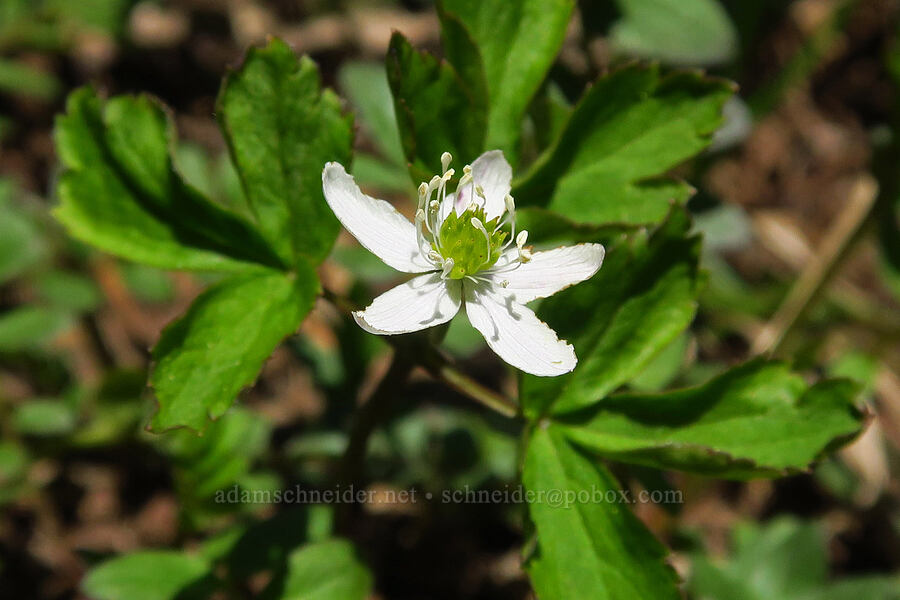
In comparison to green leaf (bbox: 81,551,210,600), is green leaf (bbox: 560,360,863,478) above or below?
above

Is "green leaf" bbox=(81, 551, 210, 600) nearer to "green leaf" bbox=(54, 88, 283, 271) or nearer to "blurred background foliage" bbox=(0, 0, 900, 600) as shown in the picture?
"blurred background foliage" bbox=(0, 0, 900, 600)

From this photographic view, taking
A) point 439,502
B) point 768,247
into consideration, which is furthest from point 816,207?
point 439,502

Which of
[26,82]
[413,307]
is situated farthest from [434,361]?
[26,82]

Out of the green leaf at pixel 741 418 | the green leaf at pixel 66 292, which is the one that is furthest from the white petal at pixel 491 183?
the green leaf at pixel 66 292

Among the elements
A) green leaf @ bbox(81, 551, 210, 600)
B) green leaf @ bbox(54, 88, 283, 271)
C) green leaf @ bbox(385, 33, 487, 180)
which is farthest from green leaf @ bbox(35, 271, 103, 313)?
green leaf @ bbox(385, 33, 487, 180)

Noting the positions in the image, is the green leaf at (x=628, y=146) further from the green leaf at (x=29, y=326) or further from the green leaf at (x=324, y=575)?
the green leaf at (x=29, y=326)

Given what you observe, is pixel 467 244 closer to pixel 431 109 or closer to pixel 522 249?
pixel 522 249

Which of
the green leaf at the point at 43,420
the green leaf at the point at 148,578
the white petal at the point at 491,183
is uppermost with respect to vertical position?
the white petal at the point at 491,183
